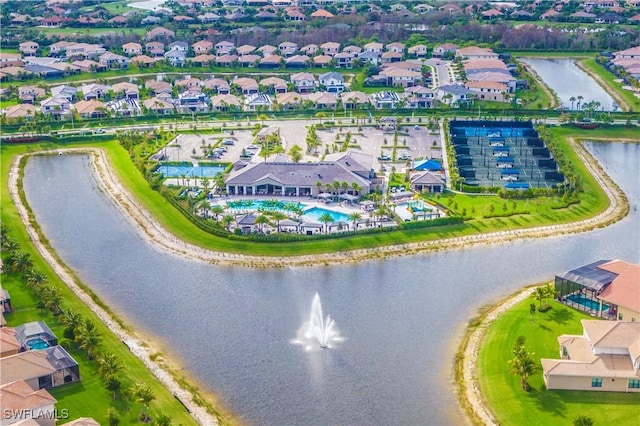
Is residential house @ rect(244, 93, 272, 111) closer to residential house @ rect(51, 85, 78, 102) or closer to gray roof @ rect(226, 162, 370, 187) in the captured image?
residential house @ rect(51, 85, 78, 102)

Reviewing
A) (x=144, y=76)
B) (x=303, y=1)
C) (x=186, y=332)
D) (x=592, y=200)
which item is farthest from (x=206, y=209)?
(x=303, y=1)

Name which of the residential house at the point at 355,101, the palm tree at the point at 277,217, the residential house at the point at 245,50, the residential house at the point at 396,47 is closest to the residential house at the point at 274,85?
the residential house at the point at 355,101

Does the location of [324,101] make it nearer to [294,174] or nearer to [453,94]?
[453,94]

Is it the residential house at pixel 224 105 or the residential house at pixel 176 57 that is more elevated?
the residential house at pixel 176 57

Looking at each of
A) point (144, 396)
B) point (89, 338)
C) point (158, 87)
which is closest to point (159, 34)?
point (158, 87)

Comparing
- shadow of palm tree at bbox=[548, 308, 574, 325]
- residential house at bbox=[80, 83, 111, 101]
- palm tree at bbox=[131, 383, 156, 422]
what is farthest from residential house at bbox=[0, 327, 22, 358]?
residential house at bbox=[80, 83, 111, 101]

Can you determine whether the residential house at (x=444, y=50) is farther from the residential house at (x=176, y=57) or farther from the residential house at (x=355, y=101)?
the residential house at (x=176, y=57)
